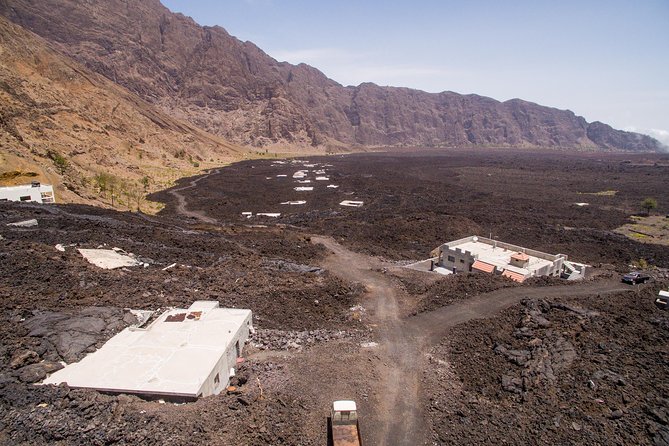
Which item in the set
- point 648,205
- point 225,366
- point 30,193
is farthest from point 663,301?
point 30,193

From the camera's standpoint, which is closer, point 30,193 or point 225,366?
point 225,366

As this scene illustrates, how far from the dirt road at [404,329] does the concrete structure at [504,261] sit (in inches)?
125

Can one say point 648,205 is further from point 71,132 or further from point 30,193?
point 71,132

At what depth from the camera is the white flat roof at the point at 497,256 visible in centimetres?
3055

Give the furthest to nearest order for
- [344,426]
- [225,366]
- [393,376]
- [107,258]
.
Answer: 1. [107,258]
2. [393,376]
3. [225,366]
4. [344,426]

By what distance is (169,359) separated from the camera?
50.2 ft

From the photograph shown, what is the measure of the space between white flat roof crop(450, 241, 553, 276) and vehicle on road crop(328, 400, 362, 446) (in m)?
20.6

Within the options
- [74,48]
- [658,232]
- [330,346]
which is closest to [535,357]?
[330,346]

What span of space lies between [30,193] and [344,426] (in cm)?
4871

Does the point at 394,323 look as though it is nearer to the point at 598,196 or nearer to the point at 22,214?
the point at 22,214

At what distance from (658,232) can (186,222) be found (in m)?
66.1

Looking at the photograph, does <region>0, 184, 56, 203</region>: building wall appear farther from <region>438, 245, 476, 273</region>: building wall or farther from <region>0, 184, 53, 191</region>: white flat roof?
<region>438, 245, 476, 273</region>: building wall

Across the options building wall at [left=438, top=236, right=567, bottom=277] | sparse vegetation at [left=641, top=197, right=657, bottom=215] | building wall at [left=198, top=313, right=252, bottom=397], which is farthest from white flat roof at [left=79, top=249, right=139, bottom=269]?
sparse vegetation at [left=641, top=197, right=657, bottom=215]

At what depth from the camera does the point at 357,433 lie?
13.3 m
